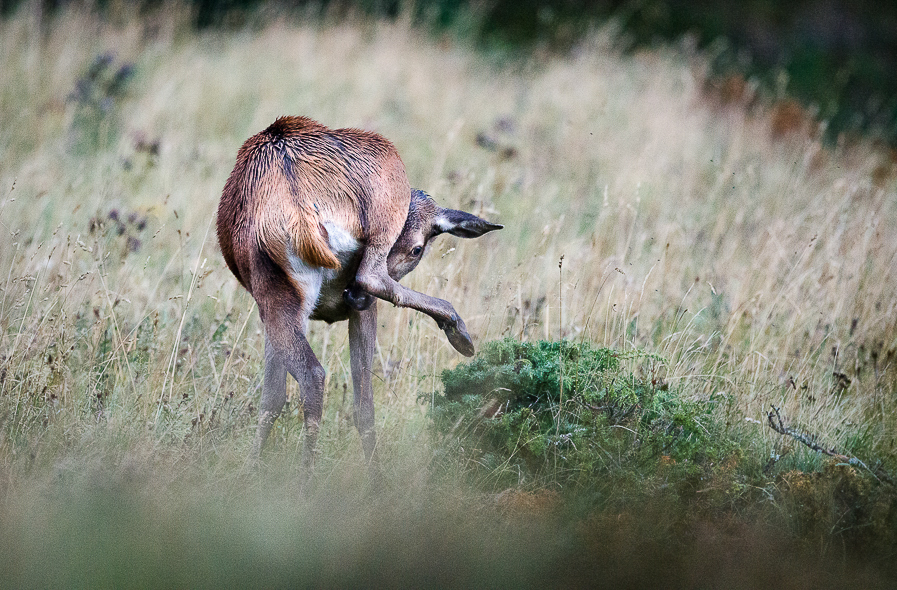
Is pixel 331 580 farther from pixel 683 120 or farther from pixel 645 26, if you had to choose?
pixel 645 26

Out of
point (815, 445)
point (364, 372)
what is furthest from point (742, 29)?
point (364, 372)

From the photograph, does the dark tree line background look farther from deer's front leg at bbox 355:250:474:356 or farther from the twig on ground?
deer's front leg at bbox 355:250:474:356

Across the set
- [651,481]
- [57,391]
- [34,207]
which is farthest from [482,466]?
[34,207]

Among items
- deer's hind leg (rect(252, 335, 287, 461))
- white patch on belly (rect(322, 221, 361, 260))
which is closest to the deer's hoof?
white patch on belly (rect(322, 221, 361, 260))

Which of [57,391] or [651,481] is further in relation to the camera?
[57,391]

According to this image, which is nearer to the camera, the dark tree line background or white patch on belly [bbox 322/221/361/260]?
white patch on belly [bbox 322/221/361/260]

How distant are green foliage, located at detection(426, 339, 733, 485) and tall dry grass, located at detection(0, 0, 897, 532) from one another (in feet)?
0.89

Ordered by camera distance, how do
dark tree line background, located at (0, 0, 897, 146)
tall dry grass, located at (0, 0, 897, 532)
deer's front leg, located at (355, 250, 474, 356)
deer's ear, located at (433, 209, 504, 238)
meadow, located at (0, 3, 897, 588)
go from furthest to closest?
dark tree line background, located at (0, 0, 897, 146)
tall dry grass, located at (0, 0, 897, 532)
deer's ear, located at (433, 209, 504, 238)
deer's front leg, located at (355, 250, 474, 356)
meadow, located at (0, 3, 897, 588)

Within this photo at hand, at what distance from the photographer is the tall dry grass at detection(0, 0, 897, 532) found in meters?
4.07

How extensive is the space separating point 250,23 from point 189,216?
5819 millimetres

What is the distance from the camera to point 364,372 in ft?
11.7

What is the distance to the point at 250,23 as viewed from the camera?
11.5 meters

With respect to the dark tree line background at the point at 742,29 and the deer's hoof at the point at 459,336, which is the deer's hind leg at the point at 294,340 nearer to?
the deer's hoof at the point at 459,336

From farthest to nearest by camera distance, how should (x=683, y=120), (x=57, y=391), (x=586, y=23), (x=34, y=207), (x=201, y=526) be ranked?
(x=586, y=23) → (x=683, y=120) → (x=34, y=207) → (x=57, y=391) → (x=201, y=526)
